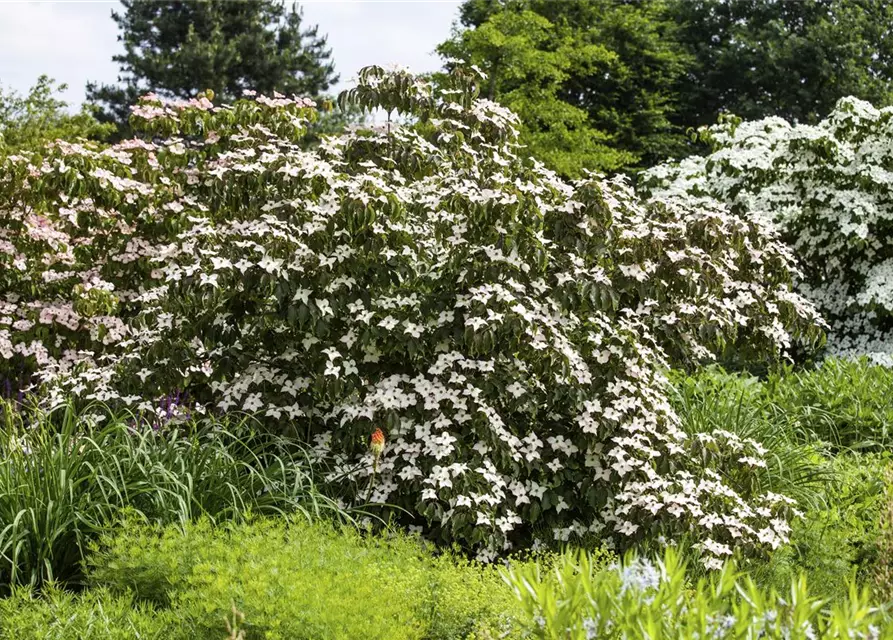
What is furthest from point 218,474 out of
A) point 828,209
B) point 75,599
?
point 828,209

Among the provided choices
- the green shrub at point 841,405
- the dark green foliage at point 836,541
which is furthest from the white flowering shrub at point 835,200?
the dark green foliage at point 836,541

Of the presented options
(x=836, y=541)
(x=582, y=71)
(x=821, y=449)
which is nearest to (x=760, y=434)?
(x=821, y=449)

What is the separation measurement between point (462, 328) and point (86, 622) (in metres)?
2.25

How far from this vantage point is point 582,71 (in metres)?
20.4

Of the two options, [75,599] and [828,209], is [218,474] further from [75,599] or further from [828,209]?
[828,209]

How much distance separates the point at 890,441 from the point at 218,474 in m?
5.02

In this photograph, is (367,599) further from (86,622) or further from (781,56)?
(781,56)

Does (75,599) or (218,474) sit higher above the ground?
(218,474)

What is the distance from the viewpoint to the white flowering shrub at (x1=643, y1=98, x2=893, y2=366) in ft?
32.1

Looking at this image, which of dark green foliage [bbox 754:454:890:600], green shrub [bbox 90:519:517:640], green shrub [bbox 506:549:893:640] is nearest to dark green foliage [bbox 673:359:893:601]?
dark green foliage [bbox 754:454:890:600]

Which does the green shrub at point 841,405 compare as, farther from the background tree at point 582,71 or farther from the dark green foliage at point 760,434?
the background tree at point 582,71

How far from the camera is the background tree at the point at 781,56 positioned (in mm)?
22109

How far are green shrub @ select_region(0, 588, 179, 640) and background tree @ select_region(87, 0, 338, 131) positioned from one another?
883 inches

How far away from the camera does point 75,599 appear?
3480 mm
